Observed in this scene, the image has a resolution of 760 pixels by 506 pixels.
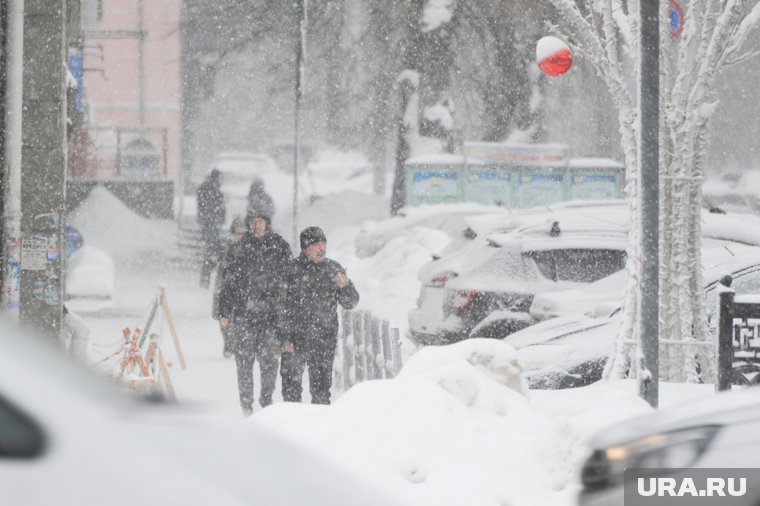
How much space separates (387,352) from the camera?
35.1ft

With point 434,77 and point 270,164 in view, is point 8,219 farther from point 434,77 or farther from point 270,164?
point 270,164

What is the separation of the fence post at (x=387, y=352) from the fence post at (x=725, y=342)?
3106 millimetres

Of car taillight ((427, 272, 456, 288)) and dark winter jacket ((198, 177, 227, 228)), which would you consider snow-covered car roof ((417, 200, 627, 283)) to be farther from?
dark winter jacket ((198, 177, 227, 228))

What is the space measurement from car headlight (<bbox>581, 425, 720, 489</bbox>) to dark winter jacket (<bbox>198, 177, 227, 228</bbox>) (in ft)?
75.8

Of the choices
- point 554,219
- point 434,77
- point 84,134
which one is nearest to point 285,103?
point 84,134

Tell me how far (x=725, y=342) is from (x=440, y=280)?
4.30m

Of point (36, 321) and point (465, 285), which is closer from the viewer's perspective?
point (36, 321)

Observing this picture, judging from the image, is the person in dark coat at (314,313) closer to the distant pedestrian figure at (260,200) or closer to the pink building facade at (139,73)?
the distant pedestrian figure at (260,200)

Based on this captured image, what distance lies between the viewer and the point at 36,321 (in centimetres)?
1082

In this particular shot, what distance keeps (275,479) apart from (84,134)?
3674 centimetres

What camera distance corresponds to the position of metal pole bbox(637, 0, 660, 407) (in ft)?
27.2

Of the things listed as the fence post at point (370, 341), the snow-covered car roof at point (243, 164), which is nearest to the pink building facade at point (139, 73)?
the snow-covered car roof at point (243, 164)

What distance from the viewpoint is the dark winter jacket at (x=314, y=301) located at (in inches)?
382
